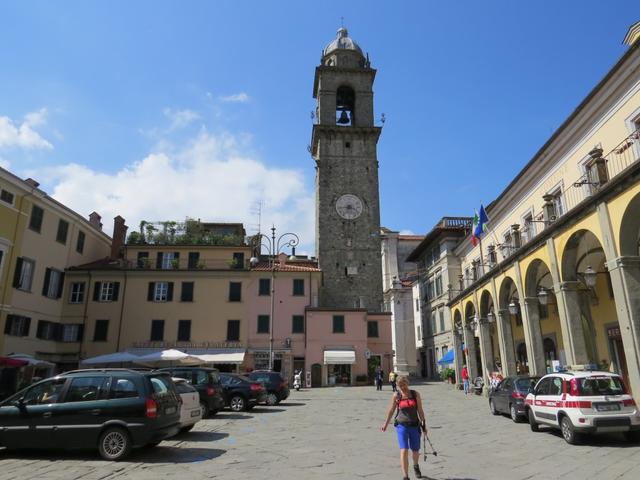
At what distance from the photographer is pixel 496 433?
11.4m

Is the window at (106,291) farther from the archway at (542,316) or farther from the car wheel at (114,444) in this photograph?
the archway at (542,316)

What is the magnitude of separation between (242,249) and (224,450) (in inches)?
1073

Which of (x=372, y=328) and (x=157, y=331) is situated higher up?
(x=372, y=328)

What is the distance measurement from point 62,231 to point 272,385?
20.9 m

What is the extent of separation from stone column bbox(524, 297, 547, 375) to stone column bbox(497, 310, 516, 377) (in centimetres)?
319

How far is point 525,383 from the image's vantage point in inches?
544

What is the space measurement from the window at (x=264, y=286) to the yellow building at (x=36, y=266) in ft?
42.2

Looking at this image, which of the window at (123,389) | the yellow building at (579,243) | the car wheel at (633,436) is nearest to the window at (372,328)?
the yellow building at (579,243)

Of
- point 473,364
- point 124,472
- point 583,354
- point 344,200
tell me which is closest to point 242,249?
point 344,200

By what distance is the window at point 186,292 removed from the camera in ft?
109

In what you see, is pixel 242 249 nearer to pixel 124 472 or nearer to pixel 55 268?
pixel 55 268

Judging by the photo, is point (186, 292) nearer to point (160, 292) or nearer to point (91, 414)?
point (160, 292)

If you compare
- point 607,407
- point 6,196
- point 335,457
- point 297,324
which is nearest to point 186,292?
point 297,324

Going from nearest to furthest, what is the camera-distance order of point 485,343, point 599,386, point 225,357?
point 599,386
point 485,343
point 225,357
